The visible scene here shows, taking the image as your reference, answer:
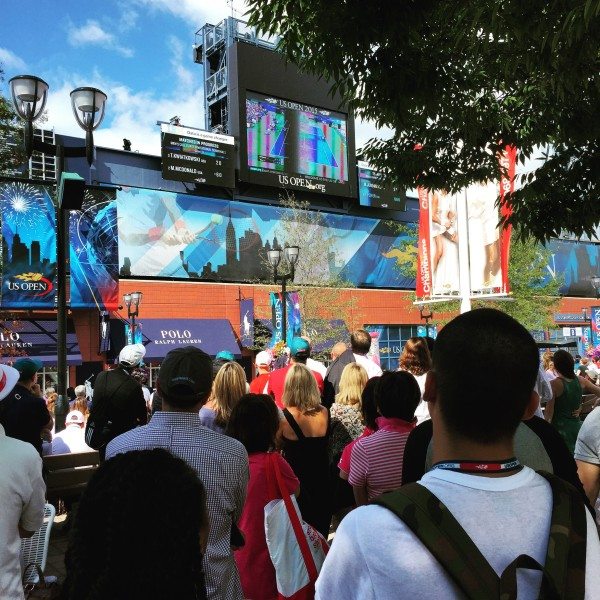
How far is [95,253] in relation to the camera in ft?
97.5

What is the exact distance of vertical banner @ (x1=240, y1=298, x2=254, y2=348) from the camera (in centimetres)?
3453

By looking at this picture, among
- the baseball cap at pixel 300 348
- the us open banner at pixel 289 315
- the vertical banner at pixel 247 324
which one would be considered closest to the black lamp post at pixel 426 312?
the us open banner at pixel 289 315

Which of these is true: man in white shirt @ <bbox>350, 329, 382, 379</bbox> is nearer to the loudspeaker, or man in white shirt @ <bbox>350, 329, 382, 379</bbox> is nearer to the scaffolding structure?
the loudspeaker

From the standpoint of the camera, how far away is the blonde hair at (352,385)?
549 centimetres

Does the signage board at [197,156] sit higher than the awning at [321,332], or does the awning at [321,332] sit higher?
the signage board at [197,156]

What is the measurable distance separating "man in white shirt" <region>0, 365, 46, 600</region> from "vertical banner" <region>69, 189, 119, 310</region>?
28094 mm

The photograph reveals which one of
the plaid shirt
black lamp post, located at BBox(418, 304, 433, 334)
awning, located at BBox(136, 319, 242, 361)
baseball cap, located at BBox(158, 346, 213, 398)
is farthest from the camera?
black lamp post, located at BBox(418, 304, 433, 334)

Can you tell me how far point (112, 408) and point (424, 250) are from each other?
A: 1186 centimetres

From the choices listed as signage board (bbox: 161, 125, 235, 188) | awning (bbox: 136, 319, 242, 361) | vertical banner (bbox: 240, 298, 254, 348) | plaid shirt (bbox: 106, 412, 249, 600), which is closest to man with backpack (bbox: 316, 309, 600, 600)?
plaid shirt (bbox: 106, 412, 249, 600)

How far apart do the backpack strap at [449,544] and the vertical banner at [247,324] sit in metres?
33.3

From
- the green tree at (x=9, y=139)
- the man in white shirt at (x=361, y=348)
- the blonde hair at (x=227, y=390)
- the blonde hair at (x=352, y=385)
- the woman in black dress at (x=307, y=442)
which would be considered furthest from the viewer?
the green tree at (x=9, y=139)

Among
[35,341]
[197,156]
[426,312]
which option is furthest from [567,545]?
[426,312]

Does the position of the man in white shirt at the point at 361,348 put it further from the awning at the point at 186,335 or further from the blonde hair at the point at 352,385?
the awning at the point at 186,335

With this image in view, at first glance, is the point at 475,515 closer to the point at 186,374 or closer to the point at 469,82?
the point at 186,374
